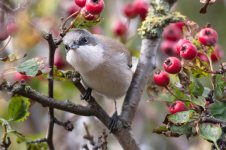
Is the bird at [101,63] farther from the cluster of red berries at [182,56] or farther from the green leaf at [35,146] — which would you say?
the cluster of red berries at [182,56]

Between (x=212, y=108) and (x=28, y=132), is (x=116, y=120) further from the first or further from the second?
(x=28, y=132)

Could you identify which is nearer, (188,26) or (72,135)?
(188,26)

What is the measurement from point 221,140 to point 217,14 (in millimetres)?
3265

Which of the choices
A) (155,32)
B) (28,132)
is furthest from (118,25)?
(28,132)

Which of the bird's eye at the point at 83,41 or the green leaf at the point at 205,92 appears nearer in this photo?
the green leaf at the point at 205,92

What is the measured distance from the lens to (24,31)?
218 centimetres

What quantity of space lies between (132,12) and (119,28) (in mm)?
174

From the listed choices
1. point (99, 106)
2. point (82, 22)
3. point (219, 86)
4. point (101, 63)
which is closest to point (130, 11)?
point (101, 63)

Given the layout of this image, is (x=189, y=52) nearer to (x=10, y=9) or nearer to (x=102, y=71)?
(x=10, y=9)

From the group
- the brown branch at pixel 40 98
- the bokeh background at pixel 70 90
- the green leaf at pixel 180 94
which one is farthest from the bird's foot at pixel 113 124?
the green leaf at pixel 180 94

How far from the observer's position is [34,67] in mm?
2102

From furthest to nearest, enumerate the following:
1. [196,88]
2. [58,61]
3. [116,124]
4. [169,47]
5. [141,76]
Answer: [58,61] < [169,47] < [141,76] < [116,124] < [196,88]

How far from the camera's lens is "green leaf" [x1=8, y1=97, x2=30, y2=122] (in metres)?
2.34

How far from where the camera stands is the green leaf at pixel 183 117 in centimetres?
192
